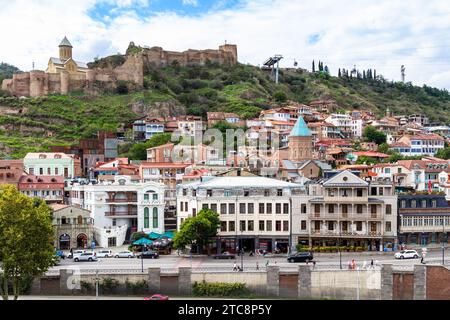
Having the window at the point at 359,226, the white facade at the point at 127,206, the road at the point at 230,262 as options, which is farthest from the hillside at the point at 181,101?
the window at the point at 359,226

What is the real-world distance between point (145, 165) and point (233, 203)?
512 inches

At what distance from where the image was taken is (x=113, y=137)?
59.7 m

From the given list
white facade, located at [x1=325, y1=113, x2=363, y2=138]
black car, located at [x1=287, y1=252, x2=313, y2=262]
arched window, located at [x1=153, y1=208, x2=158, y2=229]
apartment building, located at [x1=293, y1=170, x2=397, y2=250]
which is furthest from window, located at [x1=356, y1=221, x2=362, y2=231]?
white facade, located at [x1=325, y1=113, x2=363, y2=138]

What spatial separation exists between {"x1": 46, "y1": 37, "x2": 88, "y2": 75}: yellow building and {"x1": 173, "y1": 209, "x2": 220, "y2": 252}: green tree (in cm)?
5208

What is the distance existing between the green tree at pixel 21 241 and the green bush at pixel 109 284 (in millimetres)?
2328

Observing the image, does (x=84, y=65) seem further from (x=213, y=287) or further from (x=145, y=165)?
(x=213, y=287)

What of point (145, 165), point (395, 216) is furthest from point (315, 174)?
point (395, 216)

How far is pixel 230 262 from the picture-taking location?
2673cm

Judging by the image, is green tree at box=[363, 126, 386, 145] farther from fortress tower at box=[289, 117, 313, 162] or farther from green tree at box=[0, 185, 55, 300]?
green tree at box=[0, 185, 55, 300]

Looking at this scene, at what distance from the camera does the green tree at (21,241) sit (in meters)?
20.5

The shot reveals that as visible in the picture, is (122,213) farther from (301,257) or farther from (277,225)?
(301,257)

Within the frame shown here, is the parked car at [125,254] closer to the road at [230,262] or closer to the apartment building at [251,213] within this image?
the road at [230,262]

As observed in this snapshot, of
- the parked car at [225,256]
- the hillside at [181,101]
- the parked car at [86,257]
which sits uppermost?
the hillside at [181,101]

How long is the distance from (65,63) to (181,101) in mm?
15233
